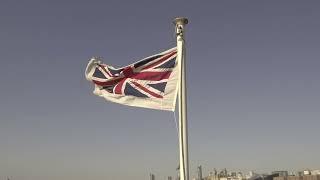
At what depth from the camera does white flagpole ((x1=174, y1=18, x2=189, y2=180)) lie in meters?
10.9

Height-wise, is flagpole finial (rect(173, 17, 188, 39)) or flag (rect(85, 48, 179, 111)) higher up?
flagpole finial (rect(173, 17, 188, 39))

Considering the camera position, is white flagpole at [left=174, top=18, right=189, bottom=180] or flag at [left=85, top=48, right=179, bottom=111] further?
flag at [left=85, top=48, right=179, bottom=111]

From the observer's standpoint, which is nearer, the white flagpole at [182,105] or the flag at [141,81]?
the white flagpole at [182,105]

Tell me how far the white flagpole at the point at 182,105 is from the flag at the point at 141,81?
2.69 feet

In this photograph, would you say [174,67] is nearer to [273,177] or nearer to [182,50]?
[182,50]

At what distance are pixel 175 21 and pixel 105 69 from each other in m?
2.84

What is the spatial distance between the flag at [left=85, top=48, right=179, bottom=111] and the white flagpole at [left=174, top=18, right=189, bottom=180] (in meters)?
0.82

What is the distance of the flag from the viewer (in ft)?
42.0

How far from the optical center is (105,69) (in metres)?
13.8

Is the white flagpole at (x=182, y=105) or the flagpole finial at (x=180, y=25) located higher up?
the flagpole finial at (x=180, y=25)

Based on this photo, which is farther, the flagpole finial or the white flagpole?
the flagpole finial

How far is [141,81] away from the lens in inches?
526

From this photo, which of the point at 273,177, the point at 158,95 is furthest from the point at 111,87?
the point at 273,177

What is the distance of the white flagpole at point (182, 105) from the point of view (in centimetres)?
1092
